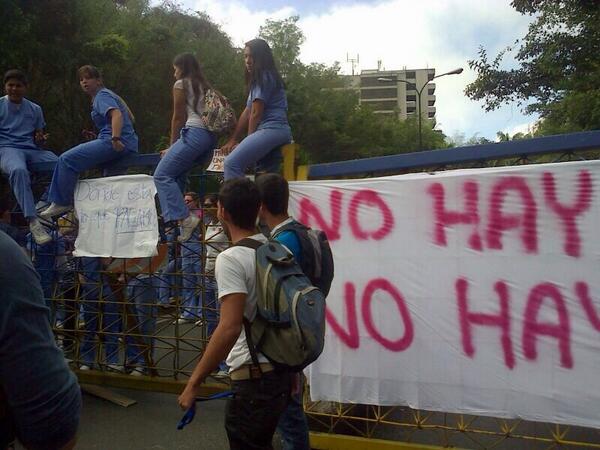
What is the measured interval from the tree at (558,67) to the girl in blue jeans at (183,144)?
35.4 feet

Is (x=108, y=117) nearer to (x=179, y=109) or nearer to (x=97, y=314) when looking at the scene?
(x=179, y=109)

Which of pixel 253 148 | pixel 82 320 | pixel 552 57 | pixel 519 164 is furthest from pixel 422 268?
pixel 552 57

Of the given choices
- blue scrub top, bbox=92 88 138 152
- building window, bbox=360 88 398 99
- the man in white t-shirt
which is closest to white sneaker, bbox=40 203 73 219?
blue scrub top, bbox=92 88 138 152

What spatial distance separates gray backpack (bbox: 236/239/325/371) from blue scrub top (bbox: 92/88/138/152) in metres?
2.93

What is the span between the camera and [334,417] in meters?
4.04

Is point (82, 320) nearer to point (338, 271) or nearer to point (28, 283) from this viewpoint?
point (338, 271)

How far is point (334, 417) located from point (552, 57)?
42.9 feet

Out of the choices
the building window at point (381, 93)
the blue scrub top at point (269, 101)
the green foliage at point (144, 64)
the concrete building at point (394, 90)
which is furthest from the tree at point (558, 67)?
the building window at point (381, 93)

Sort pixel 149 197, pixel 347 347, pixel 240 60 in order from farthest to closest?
pixel 240 60, pixel 149 197, pixel 347 347

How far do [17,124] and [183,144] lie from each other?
1833 mm

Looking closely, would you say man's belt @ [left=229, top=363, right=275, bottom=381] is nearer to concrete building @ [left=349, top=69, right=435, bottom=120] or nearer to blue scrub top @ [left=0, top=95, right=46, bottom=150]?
blue scrub top @ [left=0, top=95, right=46, bottom=150]

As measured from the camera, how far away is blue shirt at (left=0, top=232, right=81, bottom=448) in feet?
6.11

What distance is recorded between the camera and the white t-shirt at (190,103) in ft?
15.6

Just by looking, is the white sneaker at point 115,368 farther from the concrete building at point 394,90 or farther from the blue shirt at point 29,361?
the concrete building at point 394,90
